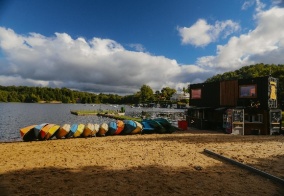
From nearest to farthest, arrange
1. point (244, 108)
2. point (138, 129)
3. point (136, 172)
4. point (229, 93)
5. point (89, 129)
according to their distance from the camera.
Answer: point (136, 172)
point (89, 129)
point (138, 129)
point (244, 108)
point (229, 93)

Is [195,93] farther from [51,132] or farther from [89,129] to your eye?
[51,132]

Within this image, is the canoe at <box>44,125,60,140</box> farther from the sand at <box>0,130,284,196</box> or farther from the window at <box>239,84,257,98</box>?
the window at <box>239,84,257,98</box>

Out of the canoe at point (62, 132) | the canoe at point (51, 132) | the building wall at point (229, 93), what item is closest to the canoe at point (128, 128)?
the canoe at point (62, 132)

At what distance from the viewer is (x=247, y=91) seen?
26.4m

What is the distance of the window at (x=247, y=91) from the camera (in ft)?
84.7

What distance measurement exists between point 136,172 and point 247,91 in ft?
68.6

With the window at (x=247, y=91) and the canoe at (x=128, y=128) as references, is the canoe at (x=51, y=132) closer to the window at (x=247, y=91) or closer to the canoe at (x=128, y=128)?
the canoe at (x=128, y=128)

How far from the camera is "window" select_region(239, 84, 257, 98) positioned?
25.8m

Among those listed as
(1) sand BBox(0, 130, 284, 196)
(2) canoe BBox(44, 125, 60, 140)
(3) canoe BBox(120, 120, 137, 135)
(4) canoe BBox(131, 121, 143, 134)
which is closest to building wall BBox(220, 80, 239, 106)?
(4) canoe BBox(131, 121, 143, 134)

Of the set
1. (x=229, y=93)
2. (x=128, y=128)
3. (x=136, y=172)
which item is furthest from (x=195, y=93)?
(x=136, y=172)

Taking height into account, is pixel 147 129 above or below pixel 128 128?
below

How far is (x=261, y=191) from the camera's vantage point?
812 cm

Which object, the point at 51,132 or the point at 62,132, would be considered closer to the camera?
the point at 51,132

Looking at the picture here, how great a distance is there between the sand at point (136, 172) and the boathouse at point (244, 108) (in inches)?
405
